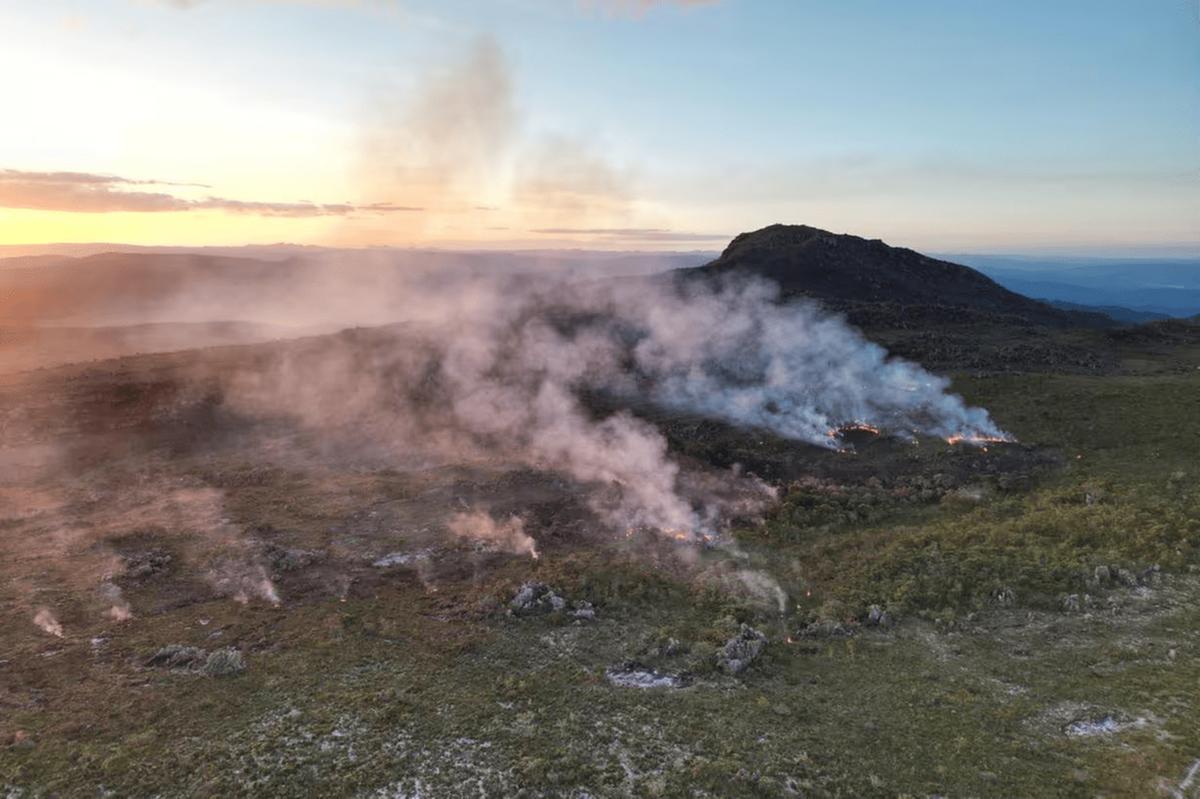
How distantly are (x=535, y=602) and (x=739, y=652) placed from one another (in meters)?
9.80

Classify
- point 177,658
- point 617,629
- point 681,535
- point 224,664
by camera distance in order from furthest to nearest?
1. point 681,535
2. point 617,629
3. point 177,658
4. point 224,664

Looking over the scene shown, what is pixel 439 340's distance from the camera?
9150cm

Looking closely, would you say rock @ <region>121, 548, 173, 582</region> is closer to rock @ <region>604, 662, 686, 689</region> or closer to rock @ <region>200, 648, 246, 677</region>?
rock @ <region>200, 648, 246, 677</region>

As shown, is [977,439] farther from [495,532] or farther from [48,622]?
[48,622]

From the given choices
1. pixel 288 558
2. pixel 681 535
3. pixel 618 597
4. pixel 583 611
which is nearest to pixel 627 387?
pixel 681 535

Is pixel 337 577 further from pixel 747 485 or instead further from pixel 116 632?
pixel 747 485

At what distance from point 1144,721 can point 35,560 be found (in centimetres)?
5128

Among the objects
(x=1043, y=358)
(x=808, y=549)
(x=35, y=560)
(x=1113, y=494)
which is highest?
(x=1043, y=358)

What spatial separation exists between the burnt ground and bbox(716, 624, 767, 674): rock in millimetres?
518

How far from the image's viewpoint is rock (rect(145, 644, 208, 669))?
80.2ft

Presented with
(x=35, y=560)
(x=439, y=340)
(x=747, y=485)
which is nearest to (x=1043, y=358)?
(x=747, y=485)

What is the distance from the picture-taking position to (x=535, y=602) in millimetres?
29078

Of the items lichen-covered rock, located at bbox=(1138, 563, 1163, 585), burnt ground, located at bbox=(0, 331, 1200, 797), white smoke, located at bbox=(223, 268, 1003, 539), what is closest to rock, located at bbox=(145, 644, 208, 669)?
burnt ground, located at bbox=(0, 331, 1200, 797)

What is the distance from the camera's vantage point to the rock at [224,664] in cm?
2371
